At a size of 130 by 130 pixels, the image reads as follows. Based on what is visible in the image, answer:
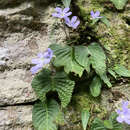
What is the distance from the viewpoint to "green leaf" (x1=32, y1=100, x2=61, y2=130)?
1.29 m

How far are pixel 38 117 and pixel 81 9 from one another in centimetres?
102

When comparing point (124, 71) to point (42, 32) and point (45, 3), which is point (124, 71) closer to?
point (42, 32)

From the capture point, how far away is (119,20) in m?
1.75

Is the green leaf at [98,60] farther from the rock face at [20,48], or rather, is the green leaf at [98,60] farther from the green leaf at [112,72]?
the rock face at [20,48]

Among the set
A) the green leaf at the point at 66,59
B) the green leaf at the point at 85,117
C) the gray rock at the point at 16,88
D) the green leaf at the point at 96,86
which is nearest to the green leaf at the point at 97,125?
the green leaf at the point at 85,117

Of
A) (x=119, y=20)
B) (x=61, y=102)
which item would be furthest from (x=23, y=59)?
(x=119, y=20)

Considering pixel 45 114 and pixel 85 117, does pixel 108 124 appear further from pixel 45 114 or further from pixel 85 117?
pixel 45 114

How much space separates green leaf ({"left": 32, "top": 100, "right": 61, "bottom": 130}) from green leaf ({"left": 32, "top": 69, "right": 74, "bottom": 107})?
7cm

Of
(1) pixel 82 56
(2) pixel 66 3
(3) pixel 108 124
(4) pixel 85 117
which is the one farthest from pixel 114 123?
(2) pixel 66 3

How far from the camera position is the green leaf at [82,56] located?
1427 mm

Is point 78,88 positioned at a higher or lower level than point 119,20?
lower

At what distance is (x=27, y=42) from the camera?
1.57 meters

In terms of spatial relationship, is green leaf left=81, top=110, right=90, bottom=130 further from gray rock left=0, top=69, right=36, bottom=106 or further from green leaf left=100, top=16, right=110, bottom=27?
green leaf left=100, top=16, right=110, bottom=27

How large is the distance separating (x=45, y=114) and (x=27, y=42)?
601 mm
